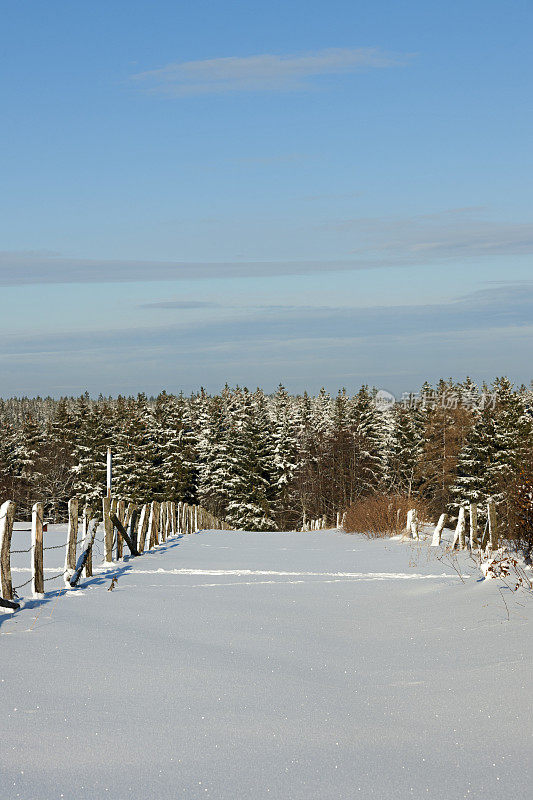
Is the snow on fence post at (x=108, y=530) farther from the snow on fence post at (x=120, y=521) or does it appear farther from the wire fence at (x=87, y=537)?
the snow on fence post at (x=120, y=521)

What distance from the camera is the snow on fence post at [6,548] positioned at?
30.8 ft

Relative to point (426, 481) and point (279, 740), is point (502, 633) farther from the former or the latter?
point (426, 481)

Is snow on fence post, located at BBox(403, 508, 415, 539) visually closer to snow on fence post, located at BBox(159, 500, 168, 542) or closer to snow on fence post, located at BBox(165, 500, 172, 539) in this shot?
snow on fence post, located at BBox(159, 500, 168, 542)

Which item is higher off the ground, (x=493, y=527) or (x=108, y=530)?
(x=493, y=527)

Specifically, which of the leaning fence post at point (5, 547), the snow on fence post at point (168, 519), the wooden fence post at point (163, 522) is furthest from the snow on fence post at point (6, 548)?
the snow on fence post at point (168, 519)

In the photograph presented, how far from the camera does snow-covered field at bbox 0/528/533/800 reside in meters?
4.64

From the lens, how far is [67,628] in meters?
8.67

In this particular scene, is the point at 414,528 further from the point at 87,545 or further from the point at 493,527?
the point at 87,545

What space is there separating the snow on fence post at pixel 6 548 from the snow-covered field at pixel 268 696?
0.32 meters

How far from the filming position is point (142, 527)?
21.0 meters

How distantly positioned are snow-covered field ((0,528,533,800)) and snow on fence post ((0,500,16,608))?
32 cm

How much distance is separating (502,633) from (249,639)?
8.17 feet

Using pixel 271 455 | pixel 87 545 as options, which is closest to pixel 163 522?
pixel 87 545

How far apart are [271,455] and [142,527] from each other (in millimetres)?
59241
